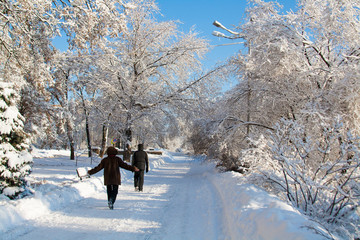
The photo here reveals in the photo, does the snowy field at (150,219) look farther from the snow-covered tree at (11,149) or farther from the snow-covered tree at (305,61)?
the snow-covered tree at (305,61)

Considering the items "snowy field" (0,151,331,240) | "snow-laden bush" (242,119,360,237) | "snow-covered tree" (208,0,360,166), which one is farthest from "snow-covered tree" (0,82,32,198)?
"snow-covered tree" (208,0,360,166)

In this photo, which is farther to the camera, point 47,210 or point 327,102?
point 327,102

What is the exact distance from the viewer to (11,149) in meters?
6.71

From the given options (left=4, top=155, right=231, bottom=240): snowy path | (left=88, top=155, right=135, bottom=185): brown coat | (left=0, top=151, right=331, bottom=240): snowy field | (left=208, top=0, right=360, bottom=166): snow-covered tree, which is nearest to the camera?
(left=0, top=151, right=331, bottom=240): snowy field

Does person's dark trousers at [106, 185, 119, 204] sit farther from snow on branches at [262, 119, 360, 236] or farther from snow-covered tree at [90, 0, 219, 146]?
snow-covered tree at [90, 0, 219, 146]

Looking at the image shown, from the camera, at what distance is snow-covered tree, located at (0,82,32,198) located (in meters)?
6.55

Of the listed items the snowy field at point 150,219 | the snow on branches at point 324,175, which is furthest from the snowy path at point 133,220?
the snow on branches at point 324,175

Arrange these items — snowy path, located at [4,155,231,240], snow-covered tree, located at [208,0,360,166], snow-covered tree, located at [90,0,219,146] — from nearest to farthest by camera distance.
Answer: snowy path, located at [4,155,231,240], snow-covered tree, located at [208,0,360,166], snow-covered tree, located at [90,0,219,146]

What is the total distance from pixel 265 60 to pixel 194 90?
835 cm

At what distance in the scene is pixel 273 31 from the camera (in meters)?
11.6

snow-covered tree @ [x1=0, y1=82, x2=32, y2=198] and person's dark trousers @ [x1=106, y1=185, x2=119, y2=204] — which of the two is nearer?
Answer: snow-covered tree @ [x1=0, y1=82, x2=32, y2=198]

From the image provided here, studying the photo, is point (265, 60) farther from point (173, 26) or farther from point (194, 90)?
point (173, 26)

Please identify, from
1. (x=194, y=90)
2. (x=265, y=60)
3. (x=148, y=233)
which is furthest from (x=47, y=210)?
(x=194, y=90)

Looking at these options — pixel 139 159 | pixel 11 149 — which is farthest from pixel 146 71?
pixel 11 149
